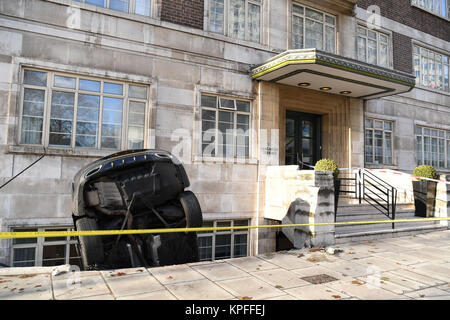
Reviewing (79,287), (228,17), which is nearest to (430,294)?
(79,287)

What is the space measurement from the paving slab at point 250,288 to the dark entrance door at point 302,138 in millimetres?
7462

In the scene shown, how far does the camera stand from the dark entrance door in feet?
38.6

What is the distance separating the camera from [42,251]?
723 centimetres

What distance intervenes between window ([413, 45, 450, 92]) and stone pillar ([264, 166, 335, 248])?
10272 mm

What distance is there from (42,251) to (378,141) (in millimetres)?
12398

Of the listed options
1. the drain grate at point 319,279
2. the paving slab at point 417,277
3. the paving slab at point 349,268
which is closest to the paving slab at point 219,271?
the drain grate at point 319,279

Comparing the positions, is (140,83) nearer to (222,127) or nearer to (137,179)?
(222,127)

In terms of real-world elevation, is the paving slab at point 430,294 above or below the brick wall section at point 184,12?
below

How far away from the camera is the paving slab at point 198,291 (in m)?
3.97

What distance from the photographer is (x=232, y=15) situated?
1010 cm

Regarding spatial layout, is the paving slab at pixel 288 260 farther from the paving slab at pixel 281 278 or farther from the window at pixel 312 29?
the window at pixel 312 29

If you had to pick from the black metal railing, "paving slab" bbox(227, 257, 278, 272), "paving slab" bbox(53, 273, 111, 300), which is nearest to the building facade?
the black metal railing

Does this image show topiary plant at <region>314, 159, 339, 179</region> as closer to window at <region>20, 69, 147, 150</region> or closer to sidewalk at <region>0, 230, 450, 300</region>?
sidewalk at <region>0, 230, 450, 300</region>

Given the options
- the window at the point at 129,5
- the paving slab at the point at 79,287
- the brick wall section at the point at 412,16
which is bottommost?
the paving slab at the point at 79,287
